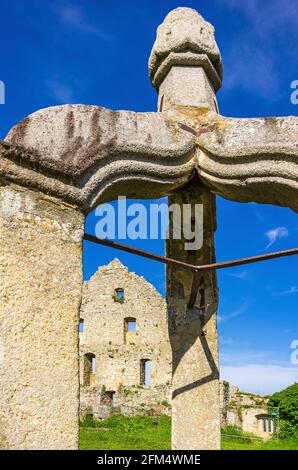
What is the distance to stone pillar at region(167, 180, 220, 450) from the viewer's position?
3770 mm

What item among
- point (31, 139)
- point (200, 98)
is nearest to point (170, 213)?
point (200, 98)

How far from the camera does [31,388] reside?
2.21m

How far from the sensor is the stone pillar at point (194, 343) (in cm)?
377

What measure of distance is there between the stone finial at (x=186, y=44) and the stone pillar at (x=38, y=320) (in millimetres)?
1765

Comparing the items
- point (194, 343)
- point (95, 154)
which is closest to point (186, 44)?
point (95, 154)

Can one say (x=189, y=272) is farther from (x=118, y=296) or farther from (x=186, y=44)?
(x=118, y=296)

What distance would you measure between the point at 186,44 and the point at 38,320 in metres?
2.36

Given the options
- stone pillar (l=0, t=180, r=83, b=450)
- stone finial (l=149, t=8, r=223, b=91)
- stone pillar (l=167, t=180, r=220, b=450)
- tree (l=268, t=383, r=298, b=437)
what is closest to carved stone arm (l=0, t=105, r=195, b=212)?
stone pillar (l=0, t=180, r=83, b=450)

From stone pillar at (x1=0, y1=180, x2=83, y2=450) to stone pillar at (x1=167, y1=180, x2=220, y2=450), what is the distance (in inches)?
61.8

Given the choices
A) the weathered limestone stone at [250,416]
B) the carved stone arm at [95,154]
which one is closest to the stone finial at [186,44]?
the carved stone arm at [95,154]

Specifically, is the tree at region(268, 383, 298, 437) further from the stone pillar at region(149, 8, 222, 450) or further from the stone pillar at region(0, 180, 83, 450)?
the stone pillar at region(0, 180, 83, 450)

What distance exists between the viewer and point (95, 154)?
267 centimetres

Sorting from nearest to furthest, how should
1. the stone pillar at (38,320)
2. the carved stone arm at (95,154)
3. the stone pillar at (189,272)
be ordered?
the stone pillar at (38,320) → the carved stone arm at (95,154) → the stone pillar at (189,272)

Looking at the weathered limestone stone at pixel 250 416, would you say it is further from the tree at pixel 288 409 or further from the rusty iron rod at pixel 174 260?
the rusty iron rod at pixel 174 260
